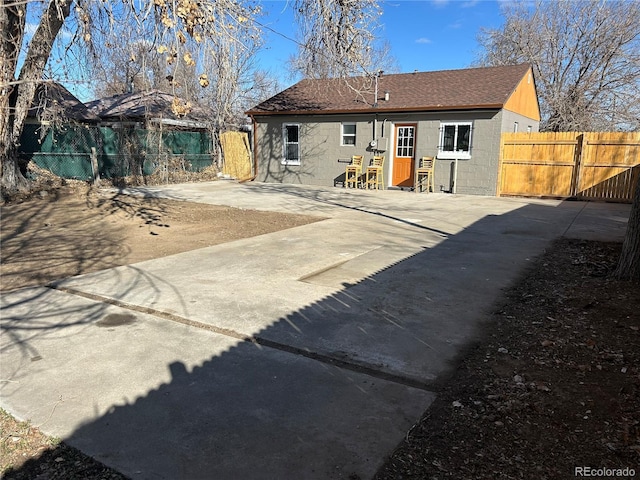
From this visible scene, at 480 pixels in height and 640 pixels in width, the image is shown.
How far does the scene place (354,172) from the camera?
57.9 feet

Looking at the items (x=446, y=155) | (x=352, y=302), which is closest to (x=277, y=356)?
(x=352, y=302)

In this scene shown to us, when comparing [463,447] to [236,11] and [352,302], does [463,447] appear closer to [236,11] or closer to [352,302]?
[352,302]

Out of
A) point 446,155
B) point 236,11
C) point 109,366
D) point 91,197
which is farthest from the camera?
point 446,155

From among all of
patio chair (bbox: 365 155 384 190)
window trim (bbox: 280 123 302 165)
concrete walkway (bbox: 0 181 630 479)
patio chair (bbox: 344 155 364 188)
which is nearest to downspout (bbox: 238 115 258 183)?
window trim (bbox: 280 123 302 165)

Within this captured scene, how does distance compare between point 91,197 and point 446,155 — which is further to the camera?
point 446,155

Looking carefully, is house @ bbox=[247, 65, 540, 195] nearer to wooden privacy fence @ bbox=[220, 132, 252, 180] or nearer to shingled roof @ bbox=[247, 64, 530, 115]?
shingled roof @ bbox=[247, 64, 530, 115]

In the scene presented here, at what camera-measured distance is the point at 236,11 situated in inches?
224

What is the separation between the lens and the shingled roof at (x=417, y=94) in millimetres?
→ 15203

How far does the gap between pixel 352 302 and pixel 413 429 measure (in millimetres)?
2321

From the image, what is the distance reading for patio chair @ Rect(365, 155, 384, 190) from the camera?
16766 mm

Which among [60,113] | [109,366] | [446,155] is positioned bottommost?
[109,366]

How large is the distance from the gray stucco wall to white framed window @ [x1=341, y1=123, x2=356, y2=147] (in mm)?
162

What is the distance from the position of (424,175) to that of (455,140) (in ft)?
5.25

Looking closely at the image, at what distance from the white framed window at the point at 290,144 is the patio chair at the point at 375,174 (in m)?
3.57
